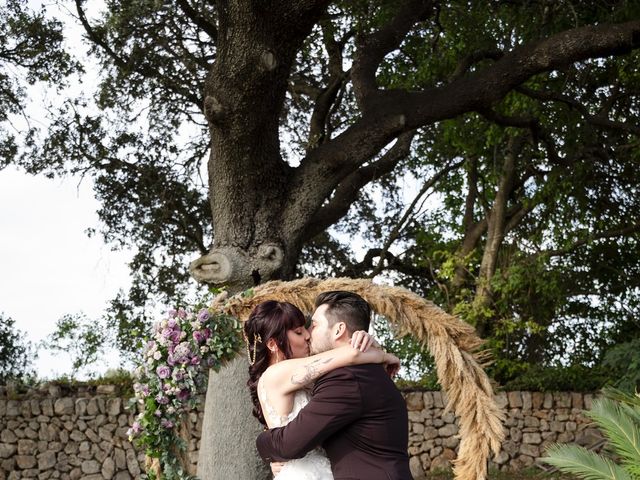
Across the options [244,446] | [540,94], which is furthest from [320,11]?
[244,446]

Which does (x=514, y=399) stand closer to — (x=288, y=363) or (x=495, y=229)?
(x=495, y=229)

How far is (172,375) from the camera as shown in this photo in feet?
20.3

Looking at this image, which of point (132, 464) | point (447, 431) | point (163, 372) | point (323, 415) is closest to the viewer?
point (323, 415)

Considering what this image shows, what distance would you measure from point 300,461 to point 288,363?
49cm

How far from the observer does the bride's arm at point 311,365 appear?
13.6ft

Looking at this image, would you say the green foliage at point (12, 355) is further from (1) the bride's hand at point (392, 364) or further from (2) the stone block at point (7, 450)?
(1) the bride's hand at point (392, 364)

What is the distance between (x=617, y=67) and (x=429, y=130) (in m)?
3.61

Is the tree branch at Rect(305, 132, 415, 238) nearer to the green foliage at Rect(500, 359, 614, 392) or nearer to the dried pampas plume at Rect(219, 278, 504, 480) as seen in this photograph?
the dried pampas plume at Rect(219, 278, 504, 480)

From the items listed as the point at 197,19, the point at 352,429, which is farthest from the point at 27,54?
the point at 352,429

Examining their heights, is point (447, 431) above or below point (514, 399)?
below

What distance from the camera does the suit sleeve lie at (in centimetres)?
397

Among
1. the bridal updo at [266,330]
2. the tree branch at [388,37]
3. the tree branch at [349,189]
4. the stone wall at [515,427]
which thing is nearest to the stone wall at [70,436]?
the stone wall at [515,427]

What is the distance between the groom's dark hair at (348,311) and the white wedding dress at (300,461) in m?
0.41

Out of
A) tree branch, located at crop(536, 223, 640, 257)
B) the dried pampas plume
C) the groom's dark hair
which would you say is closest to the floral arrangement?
the dried pampas plume
